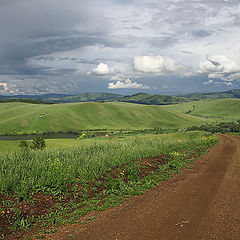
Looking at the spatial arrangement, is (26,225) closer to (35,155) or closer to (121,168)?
(35,155)

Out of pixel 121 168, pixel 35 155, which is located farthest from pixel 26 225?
pixel 121 168

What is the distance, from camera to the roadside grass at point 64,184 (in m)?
8.70

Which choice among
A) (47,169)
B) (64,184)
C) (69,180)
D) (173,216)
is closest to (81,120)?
(47,169)

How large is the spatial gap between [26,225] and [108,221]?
298 centimetres

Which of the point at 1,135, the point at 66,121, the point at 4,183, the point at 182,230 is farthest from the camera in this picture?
the point at 66,121

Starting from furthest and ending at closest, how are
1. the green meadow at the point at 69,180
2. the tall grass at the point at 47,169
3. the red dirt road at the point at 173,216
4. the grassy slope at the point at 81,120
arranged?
the grassy slope at the point at 81,120, the tall grass at the point at 47,169, the green meadow at the point at 69,180, the red dirt road at the point at 173,216

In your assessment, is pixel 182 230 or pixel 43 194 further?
pixel 43 194

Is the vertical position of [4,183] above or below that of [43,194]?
Answer: above

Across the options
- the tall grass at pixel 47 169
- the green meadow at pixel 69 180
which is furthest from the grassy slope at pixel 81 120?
the tall grass at pixel 47 169

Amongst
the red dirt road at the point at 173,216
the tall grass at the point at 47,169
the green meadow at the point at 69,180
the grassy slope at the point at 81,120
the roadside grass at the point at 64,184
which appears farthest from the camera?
the grassy slope at the point at 81,120

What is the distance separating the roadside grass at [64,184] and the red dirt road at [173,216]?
0.83 m

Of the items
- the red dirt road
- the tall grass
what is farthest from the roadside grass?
the red dirt road

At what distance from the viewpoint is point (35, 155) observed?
14344 mm

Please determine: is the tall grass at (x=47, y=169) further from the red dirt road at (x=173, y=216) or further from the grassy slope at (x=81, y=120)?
the grassy slope at (x=81, y=120)
